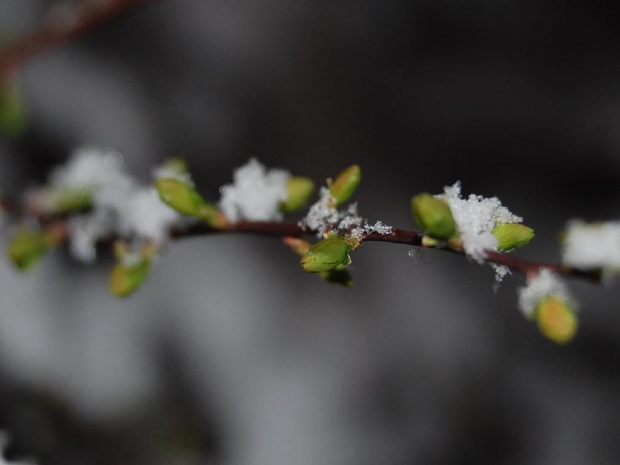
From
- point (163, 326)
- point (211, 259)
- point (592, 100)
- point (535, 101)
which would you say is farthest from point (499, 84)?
point (163, 326)

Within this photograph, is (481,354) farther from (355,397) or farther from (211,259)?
(211,259)

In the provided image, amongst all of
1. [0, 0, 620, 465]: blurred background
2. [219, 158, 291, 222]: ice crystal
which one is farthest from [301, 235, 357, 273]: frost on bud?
[0, 0, 620, 465]: blurred background

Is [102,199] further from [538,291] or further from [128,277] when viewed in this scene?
[538,291]

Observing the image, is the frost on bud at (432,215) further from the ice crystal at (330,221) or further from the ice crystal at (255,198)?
the ice crystal at (255,198)

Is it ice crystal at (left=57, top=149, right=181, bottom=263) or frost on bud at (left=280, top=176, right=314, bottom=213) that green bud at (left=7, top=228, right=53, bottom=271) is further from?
frost on bud at (left=280, top=176, right=314, bottom=213)

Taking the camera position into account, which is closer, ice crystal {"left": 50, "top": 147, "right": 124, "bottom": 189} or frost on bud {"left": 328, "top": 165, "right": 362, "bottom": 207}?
frost on bud {"left": 328, "top": 165, "right": 362, "bottom": 207}

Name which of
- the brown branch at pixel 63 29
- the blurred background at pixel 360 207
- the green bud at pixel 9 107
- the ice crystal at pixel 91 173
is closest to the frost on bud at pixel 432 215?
the ice crystal at pixel 91 173
